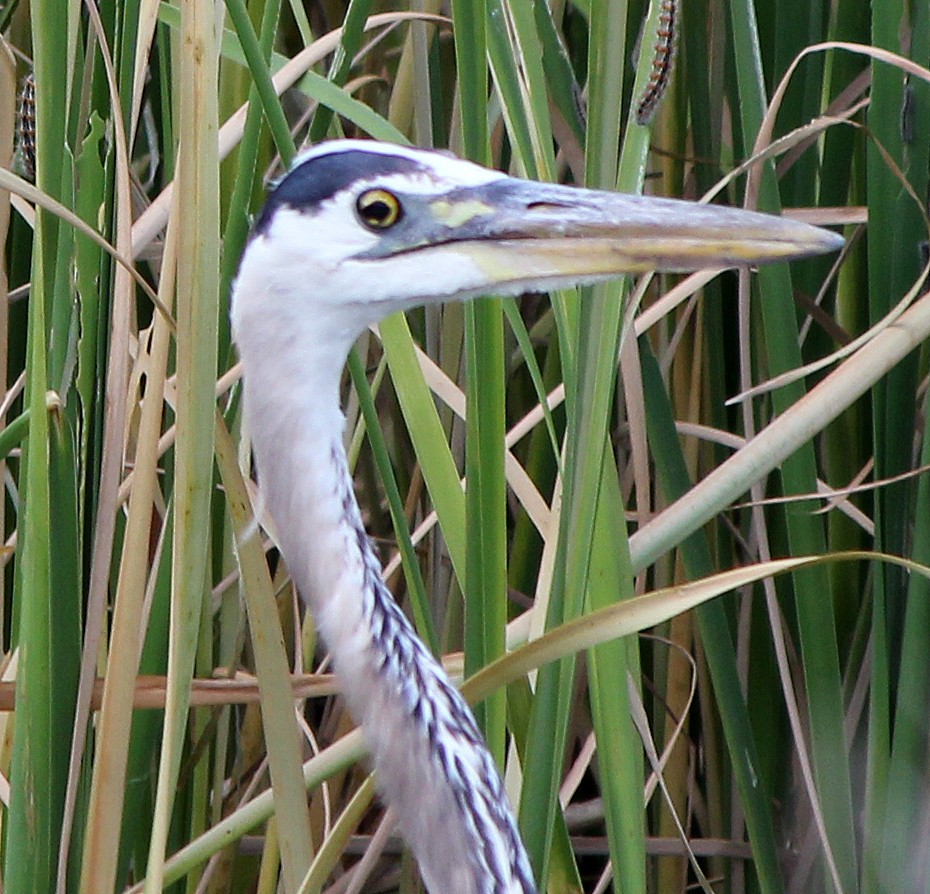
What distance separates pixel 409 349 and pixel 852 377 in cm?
26

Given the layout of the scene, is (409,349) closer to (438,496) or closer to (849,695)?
(438,496)

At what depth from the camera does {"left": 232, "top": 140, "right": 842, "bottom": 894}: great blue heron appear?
2.05 ft

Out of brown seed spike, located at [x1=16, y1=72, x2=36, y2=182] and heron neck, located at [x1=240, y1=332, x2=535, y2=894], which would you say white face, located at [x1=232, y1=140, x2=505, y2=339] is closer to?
heron neck, located at [x1=240, y1=332, x2=535, y2=894]

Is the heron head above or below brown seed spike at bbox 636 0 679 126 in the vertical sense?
below

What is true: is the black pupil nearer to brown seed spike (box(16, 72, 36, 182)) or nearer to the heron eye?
the heron eye

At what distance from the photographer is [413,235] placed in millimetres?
647

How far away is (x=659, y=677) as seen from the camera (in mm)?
1132

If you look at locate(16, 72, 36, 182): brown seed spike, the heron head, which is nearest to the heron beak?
the heron head

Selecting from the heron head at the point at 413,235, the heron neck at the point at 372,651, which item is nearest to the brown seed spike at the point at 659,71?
the heron head at the point at 413,235

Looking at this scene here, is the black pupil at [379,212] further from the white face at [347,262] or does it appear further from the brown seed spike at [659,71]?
the brown seed spike at [659,71]

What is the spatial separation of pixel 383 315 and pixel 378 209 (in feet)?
0.18

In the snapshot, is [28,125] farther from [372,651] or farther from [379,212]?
[372,651]

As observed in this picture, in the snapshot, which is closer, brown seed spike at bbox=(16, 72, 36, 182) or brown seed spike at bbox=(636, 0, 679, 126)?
brown seed spike at bbox=(636, 0, 679, 126)

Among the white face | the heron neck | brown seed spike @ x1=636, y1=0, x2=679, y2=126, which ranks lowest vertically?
the heron neck
